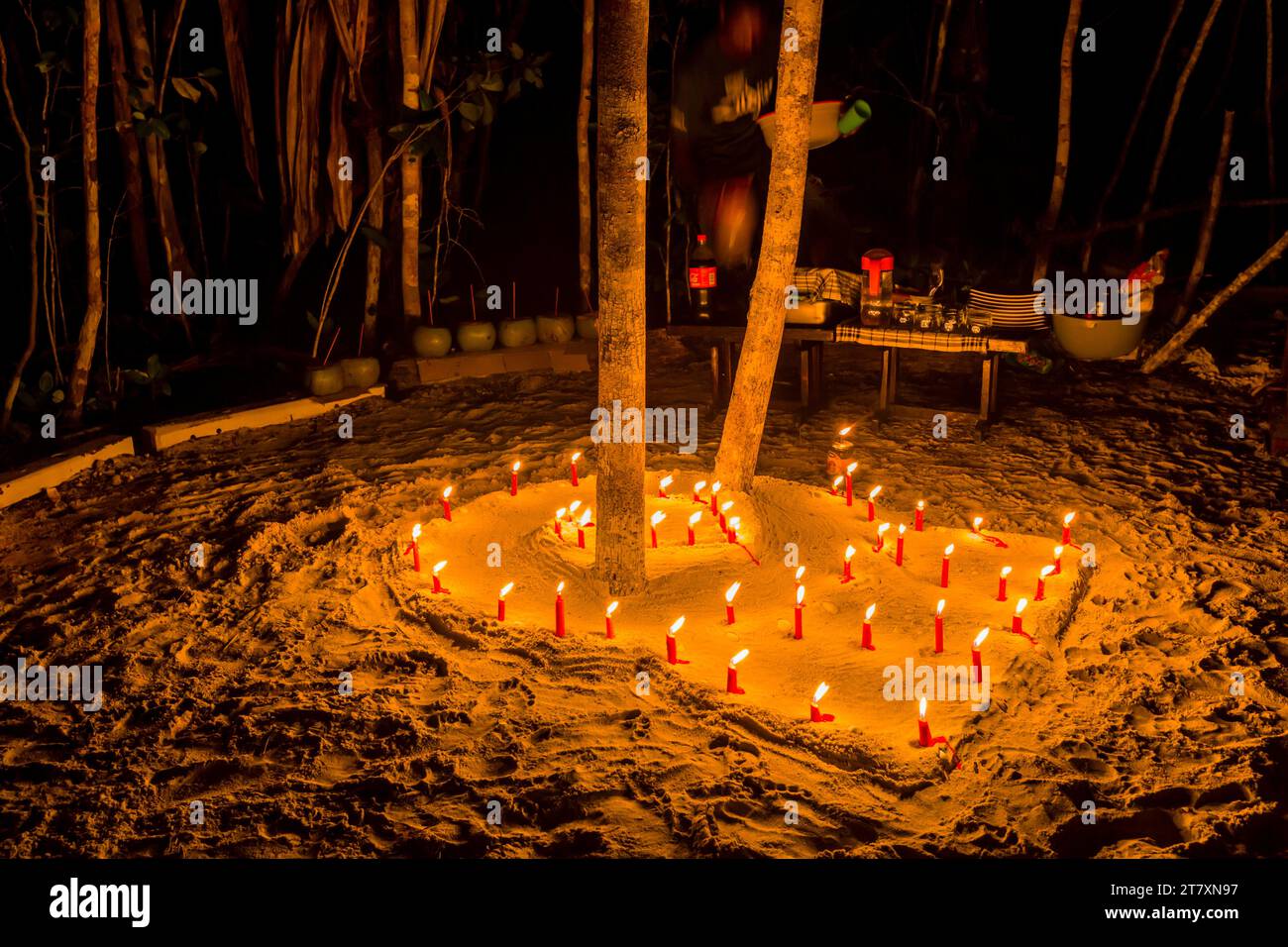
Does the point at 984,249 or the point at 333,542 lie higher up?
the point at 984,249

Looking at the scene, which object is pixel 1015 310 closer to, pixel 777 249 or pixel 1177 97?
pixel 777 249

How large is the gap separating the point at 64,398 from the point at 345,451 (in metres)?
2.28

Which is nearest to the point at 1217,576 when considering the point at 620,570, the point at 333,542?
the point at 620,570

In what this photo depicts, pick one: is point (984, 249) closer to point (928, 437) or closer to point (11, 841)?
point (928, 437)

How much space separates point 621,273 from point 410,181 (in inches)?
208

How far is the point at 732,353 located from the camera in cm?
903

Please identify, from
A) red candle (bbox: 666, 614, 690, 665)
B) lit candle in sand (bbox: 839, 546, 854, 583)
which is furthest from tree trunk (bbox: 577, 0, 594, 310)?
red candle (bbox: 666, 614, 690, 665)

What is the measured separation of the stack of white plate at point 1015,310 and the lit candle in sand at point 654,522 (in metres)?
3.47

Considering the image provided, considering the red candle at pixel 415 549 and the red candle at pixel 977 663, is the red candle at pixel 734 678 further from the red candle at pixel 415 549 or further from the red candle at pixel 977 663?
the red candle at pixel 415 549

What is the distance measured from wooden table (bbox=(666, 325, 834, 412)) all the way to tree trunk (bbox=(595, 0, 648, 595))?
3.32 meters

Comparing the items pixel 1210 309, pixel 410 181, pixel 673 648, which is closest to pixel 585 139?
pixel 410 181

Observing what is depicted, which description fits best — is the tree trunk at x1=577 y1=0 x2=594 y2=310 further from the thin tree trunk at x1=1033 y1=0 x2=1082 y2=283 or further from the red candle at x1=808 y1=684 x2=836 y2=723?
the red candle at x1=808 y1=684 x2=836 y2=723

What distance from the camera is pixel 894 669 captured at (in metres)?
4.77

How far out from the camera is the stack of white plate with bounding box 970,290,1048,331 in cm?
813
